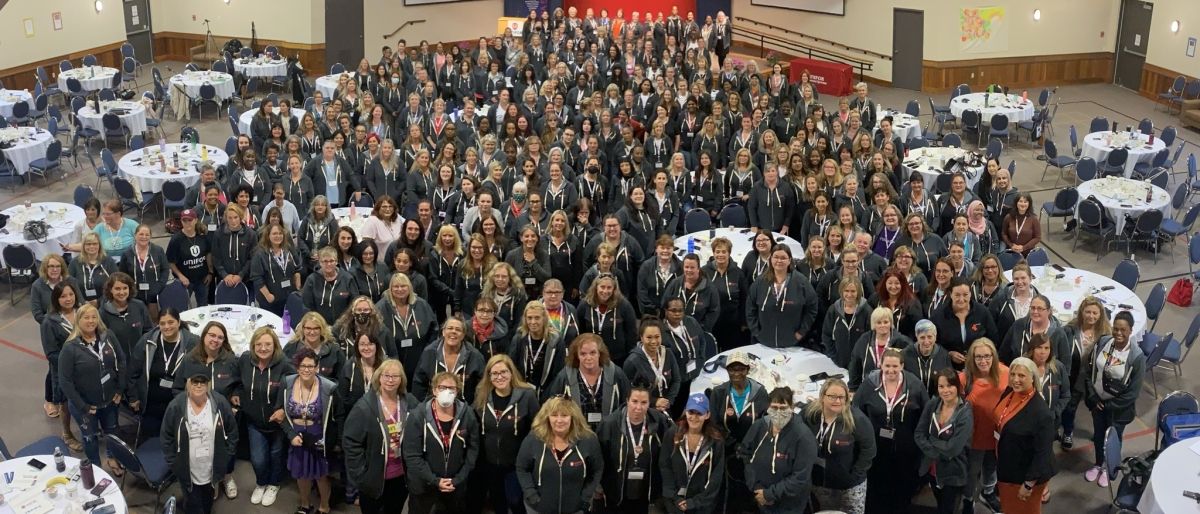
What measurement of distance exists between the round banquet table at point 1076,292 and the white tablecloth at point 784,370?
2.58 m

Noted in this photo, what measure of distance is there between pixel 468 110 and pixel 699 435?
28.4ft

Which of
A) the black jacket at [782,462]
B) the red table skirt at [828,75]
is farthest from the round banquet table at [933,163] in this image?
the black jacket at [782,462]

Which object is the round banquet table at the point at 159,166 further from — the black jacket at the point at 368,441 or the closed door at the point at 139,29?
the closed door at the point at 139,29

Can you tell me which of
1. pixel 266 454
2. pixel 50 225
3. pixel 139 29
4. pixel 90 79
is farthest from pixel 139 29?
pixel 266 454

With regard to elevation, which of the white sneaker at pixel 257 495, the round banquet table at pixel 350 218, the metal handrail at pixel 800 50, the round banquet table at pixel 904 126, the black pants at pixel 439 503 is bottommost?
the white sneaker at pixel 257 495

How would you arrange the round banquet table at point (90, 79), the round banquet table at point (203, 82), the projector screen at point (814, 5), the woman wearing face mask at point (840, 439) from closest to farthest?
the woman wearing face mask at point (840, 439), the round banquet table at point (203, 82), the round banquet table at point (90, 79), the projector screen at point (814, 5)

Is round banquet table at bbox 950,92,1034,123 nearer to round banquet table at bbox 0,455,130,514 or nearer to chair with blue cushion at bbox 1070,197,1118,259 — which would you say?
chair with blue cushion at bbox 1070,197,1118,259

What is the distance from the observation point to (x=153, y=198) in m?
14.3

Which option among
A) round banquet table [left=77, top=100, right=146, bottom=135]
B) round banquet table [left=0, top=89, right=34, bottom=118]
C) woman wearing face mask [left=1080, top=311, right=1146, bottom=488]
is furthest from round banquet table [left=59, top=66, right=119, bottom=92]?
woman wearing face mask [left=1080, top=311, right=1146, bottom=488]

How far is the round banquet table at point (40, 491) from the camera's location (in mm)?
6883

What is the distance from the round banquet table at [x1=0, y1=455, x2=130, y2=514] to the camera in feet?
22.6

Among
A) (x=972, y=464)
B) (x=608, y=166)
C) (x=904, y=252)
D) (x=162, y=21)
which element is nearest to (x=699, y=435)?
(x=972, y=464)

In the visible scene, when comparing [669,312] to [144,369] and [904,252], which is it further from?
[144,369]

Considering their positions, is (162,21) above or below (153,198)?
above
